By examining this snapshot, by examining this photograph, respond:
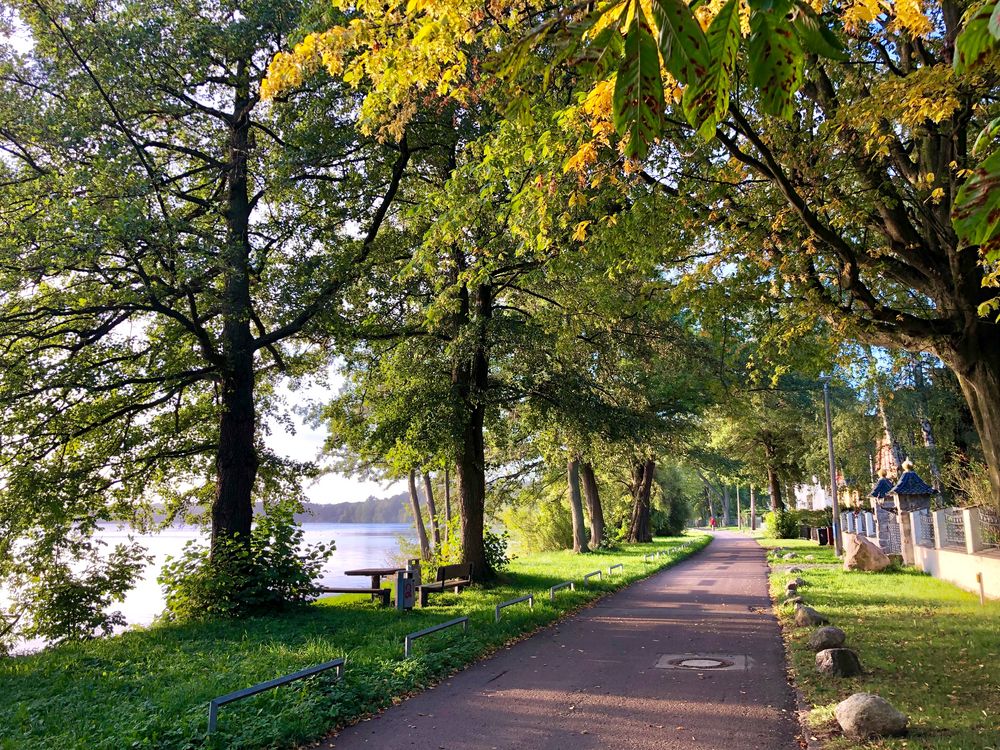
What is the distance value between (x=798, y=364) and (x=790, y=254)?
381 centimetres

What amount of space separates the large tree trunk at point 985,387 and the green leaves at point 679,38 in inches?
313

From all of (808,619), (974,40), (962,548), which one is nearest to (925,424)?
(962,548)

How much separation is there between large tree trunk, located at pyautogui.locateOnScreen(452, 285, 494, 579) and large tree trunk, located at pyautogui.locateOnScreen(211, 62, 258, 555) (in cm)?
493

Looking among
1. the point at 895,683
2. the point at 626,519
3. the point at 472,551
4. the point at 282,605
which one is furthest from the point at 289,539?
the point at 626,519

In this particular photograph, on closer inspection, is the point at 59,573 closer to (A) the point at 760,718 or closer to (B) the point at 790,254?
(A) the point at 760,718

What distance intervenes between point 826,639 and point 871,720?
12.8ft

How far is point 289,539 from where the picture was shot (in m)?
14.1

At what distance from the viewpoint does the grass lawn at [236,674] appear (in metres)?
6.39

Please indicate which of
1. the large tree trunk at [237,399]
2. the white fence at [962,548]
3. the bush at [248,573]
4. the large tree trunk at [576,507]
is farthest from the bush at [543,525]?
the bush at [248,573]

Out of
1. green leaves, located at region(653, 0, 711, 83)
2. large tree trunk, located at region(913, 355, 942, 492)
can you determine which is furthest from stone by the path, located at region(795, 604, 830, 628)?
large tree trunk, located at region(913, 355, 942, 492)

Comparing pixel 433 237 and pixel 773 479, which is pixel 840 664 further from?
pixel 773 479

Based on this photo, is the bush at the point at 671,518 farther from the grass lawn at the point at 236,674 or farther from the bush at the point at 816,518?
the grass lawn at the point at 236,674

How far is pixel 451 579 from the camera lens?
16594 millimetres

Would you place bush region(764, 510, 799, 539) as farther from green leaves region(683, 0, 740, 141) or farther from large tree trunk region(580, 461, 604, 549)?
green leaves region(683, 0, 740, 141)
